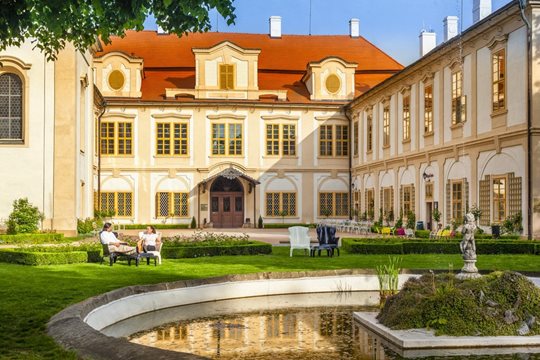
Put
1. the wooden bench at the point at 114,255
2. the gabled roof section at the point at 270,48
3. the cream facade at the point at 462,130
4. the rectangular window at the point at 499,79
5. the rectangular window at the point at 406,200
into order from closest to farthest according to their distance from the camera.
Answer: the wooden bench at the point at 114,255 < the cream facade at the point at 462,130 < the rectangular window at the point at 499,79 < the rectangular window at the point at 406,200 < the gabled roof section at the point at 270,48

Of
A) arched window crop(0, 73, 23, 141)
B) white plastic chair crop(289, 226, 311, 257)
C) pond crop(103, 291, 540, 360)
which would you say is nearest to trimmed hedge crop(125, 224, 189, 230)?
arched window crop(0, 73, 23, 141)

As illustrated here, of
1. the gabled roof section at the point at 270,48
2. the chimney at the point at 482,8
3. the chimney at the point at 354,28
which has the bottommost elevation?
the chimney at the point at 482,8

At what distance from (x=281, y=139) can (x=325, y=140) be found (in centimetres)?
259

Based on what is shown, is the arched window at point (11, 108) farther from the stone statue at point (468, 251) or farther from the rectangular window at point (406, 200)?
the stone statue at point (468, 251)

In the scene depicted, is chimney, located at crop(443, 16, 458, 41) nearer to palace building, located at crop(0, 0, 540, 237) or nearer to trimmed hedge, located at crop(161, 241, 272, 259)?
palace building, located at crop(0, 0, 540, 237)

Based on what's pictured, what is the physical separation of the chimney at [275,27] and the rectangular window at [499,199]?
26655 mm

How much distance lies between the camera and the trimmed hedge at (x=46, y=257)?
17.1 metres

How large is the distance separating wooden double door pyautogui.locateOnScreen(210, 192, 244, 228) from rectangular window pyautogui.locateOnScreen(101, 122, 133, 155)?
5614mm

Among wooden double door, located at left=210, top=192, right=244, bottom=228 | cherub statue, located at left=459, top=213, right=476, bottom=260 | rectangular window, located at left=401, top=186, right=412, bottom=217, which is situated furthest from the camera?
wooden double door, located at left=210, top=192, right=244, bottom=228

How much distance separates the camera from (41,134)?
2622 cm

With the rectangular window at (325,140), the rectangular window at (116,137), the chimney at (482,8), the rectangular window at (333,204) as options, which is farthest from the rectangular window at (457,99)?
the rectangular window at (116,137)

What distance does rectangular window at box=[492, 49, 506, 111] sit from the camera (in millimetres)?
23578

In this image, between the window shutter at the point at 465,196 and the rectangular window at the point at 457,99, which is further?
the rectangular window at the point at 457,99

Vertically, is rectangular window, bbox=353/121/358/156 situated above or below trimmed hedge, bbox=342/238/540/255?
above
